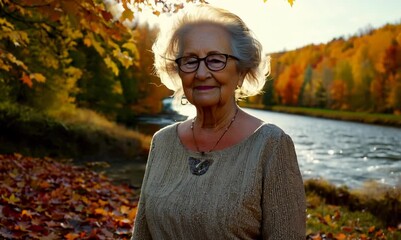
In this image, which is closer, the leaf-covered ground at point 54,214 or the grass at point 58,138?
the leaf-covered ground at point 54,214

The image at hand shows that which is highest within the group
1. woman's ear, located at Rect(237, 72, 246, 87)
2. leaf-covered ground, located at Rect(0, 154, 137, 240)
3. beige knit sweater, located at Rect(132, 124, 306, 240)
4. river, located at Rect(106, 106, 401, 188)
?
woman's ear, located at Rect(237, 72, 246, 87)

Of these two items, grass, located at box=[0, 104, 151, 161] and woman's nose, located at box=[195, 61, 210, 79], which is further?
grass, located at box=[0, 104, 151, 161]

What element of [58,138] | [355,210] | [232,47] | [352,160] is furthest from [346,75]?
[232,47]

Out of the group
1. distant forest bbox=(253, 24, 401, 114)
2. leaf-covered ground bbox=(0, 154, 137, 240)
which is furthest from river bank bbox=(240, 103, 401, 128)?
leaf-covered ground bbox=(0, 154, 137, 240)

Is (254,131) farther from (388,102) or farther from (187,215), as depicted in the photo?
(388,102)

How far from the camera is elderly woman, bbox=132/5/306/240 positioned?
5.96 feet

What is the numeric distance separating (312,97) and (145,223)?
255ft

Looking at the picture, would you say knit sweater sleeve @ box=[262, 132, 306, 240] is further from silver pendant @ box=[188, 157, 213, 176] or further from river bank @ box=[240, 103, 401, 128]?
river bank @ box=[240, 103, 401, 128]

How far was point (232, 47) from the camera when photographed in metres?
1.98

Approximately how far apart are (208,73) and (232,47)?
0.52ft

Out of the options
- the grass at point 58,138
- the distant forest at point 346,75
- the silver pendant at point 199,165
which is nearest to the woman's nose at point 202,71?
the silver pendant at point 199,165

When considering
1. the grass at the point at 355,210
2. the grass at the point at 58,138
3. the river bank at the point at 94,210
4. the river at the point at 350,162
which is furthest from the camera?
the grass at the point at 58,138

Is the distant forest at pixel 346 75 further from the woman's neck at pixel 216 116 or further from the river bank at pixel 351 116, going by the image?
the woman's neck at pixel 216 116

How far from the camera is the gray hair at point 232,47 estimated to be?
6.55 ft
